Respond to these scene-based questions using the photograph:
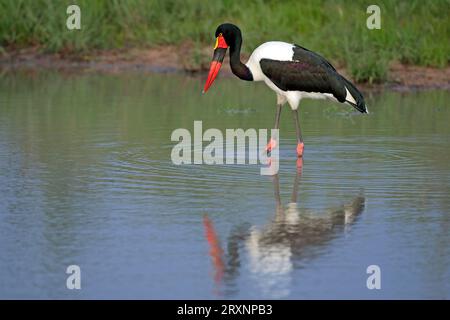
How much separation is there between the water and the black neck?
27.0 inches

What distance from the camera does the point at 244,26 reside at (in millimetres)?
16891

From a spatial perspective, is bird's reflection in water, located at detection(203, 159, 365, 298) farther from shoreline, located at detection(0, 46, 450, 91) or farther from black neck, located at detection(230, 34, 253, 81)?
shoreline, located at detection(0, 46, 450, 91)

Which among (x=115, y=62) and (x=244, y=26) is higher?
(x=244, y=26)

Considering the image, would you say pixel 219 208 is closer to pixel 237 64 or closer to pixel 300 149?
pixel 300 149

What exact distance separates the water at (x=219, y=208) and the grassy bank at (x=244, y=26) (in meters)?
2.54

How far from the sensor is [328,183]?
9000 millimetres

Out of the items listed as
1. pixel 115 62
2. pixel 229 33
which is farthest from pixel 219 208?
pixel 115 62

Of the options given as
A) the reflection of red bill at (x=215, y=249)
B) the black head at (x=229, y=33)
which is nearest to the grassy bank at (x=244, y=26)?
the black head at (x=229, y=33)

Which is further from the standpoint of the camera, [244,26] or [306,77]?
[244,26]

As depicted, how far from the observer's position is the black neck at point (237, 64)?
36.6ft

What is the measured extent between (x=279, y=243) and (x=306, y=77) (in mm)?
4050

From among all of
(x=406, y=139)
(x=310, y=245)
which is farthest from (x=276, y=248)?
(x=406, y=139)
